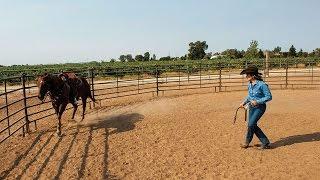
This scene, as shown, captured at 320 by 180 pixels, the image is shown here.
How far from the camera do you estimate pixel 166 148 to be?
7.38 meters

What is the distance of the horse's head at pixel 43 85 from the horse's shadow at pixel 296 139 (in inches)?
194

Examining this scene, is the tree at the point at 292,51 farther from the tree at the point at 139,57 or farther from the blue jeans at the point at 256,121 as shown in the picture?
the blue jeans at the point at 256,121

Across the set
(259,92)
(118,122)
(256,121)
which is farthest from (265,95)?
(118,122)

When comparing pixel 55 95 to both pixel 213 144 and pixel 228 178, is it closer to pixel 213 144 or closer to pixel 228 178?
pixel 213 144

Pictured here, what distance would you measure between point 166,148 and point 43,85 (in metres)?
3.14

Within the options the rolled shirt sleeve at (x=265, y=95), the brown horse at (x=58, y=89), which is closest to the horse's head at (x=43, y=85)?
the brown horse at (x=58, y=89)

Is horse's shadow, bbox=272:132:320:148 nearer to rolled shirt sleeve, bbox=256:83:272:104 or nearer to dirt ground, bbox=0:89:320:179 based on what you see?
dirt ground, bbox=0:89:320:179

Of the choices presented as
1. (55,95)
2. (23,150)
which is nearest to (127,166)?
(23,150)

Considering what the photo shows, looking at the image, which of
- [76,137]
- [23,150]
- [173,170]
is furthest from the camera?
[76,137]

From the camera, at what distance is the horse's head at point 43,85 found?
8469 mm

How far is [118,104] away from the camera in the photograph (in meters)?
14.0

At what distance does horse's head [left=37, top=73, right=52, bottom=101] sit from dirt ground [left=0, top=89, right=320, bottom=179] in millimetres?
945

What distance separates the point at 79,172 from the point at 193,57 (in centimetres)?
7970

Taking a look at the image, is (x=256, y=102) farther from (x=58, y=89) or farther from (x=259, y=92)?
(x=58, y=89)
